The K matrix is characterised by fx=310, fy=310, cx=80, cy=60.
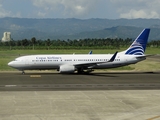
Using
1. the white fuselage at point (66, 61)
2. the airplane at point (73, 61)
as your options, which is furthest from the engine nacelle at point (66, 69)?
the white fuselage at point (66, 61)

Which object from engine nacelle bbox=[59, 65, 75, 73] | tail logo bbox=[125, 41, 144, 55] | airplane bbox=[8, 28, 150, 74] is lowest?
engine nacelle bbox=[59, 65, 75, 73]

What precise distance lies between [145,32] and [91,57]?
1064cm

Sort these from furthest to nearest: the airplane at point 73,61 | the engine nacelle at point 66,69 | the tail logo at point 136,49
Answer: the tail logo at point 136,49 < the airplane at point 73,61 < the engine nacelle at point 66,69

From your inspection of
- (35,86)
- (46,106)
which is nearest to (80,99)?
(46,106)

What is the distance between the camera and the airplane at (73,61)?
1917 inches

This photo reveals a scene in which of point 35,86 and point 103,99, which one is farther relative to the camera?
point 35,86

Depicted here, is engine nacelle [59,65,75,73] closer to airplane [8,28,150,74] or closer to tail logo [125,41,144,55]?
airplane [8,28,150,74]

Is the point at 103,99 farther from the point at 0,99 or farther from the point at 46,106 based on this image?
the point at 0,99

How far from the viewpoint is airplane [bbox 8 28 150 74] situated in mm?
48688

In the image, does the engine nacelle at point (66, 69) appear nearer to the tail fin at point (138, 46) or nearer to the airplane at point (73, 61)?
the airplane at point (73, 61)

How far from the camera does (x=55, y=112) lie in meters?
22.0

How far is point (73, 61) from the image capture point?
49.9m

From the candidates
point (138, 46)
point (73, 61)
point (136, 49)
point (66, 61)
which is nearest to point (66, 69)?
→ point (66, 61)

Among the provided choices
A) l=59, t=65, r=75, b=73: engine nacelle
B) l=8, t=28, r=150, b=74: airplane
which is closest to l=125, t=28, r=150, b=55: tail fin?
l=8, t=28, r=150, b=74: airplane
